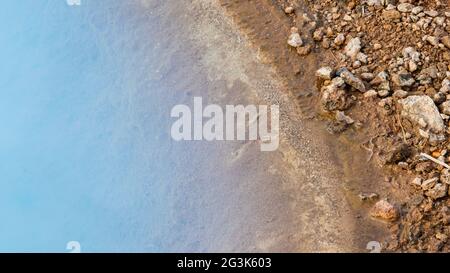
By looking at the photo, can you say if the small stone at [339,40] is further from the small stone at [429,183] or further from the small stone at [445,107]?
the small stone at [429,183]

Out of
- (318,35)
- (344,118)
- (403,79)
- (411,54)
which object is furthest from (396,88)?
(318,35)

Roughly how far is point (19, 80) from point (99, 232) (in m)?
1.00

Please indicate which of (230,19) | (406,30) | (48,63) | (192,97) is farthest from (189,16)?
(406,30)

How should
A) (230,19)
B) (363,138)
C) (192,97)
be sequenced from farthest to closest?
(230,19), (192,97), (363,138)

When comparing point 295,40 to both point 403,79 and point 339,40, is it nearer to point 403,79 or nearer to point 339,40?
point 339,40

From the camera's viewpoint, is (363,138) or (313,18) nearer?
(363,138)

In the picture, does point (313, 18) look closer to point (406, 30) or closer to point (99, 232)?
point (406, 30)

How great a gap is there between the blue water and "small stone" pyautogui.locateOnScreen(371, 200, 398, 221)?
974 mm

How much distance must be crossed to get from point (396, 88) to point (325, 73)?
360 mm

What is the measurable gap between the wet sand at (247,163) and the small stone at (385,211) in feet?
0.16

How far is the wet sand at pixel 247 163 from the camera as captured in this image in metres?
2.86
